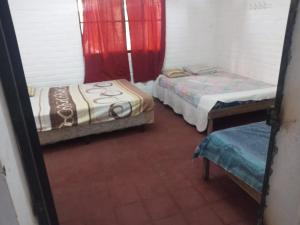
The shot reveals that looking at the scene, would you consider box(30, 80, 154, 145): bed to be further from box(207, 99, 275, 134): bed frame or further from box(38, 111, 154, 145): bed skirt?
box(207, 99, 275, 134): bed frame

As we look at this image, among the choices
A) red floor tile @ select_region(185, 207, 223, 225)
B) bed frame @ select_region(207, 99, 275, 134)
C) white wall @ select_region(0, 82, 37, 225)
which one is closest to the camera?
white wall @ select_region(0, 82, 37, 225)

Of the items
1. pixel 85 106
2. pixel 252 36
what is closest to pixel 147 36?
pixel 252 36

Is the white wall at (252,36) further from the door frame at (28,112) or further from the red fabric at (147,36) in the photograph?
the door frame at (28,112)

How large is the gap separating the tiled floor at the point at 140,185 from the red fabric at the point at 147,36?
1663mm

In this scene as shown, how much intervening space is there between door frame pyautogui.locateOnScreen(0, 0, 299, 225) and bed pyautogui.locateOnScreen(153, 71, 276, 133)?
2023 mm

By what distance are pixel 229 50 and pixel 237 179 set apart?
10.3 feet

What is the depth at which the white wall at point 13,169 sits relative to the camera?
0.53m

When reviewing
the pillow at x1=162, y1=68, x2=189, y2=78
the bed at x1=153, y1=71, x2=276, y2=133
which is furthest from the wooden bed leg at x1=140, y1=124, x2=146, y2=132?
the pillow at x1=162, y1=68, x2=189, y2=78

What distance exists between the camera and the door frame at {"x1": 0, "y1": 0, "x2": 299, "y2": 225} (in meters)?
0.60

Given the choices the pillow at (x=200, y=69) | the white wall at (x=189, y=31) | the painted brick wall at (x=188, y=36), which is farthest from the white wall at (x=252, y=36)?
the pillow at (x=200, y=69)

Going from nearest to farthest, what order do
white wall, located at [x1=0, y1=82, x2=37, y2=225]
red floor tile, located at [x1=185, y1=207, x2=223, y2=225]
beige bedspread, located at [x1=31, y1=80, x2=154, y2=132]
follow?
white wall, located at [x1=0, y1=82, x2=37, y2=225]
red floor tile, located at [x1=185, y1=207, x2=223, y2=225]
beige bedspread, located at [x1=31, y1=80, x2=154, y2=132]

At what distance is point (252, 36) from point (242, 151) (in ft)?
8.96

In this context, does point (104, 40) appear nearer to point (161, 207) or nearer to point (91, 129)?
point (91, 129)

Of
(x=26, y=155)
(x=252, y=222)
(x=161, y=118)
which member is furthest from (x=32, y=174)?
(x=161, y=118)
